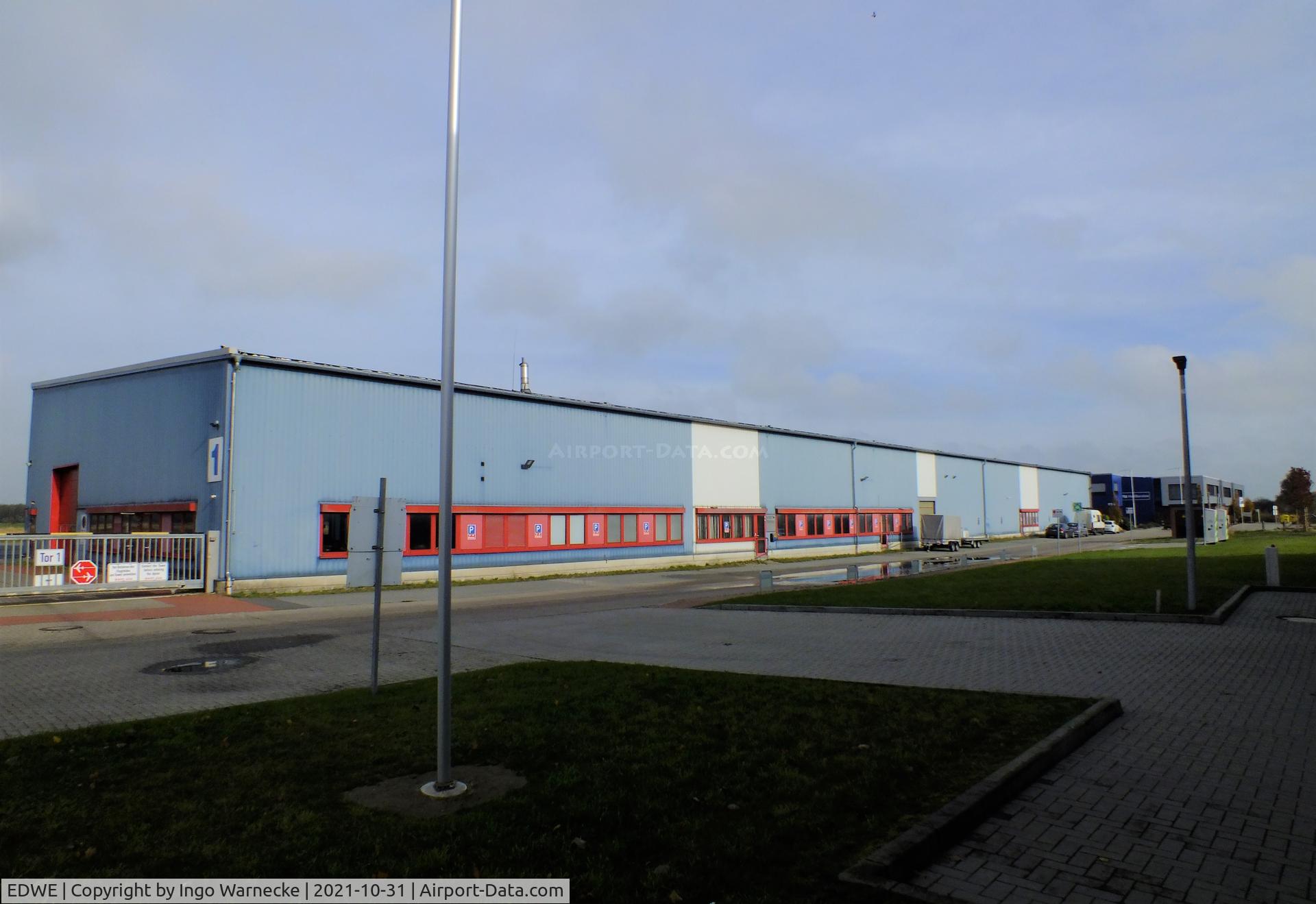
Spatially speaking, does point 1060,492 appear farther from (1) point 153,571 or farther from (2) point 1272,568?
(1) point 153,571

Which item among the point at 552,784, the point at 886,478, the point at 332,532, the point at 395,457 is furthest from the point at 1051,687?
the point at 886,478

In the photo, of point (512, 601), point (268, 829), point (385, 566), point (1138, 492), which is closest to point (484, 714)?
point (385, 566)

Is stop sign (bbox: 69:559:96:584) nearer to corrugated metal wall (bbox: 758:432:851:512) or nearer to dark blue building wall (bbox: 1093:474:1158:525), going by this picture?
corrugated metal wall (bbox: 758:432:851:512)

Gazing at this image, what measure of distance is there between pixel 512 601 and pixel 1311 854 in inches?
827

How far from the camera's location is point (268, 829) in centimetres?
541

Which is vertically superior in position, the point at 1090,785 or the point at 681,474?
the point at 681,474

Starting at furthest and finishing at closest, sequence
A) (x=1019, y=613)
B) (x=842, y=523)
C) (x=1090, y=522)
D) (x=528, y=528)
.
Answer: (x=1090, y=522) < (x=842, y=523) < (x=528, y=528) < (x=1019, y=613)

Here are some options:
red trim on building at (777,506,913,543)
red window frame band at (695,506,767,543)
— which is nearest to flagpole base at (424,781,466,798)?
red window frame band at (695,506,767,543)

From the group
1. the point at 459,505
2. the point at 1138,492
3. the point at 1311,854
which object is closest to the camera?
the point at 1311,854

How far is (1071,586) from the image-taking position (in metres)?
22.8

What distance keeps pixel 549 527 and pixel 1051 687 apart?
26760 millimetres

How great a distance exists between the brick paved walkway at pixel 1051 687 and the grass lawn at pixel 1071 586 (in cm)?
173

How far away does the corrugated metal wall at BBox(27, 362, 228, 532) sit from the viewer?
26469mm

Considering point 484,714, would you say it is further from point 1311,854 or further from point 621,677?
point 1311,854
